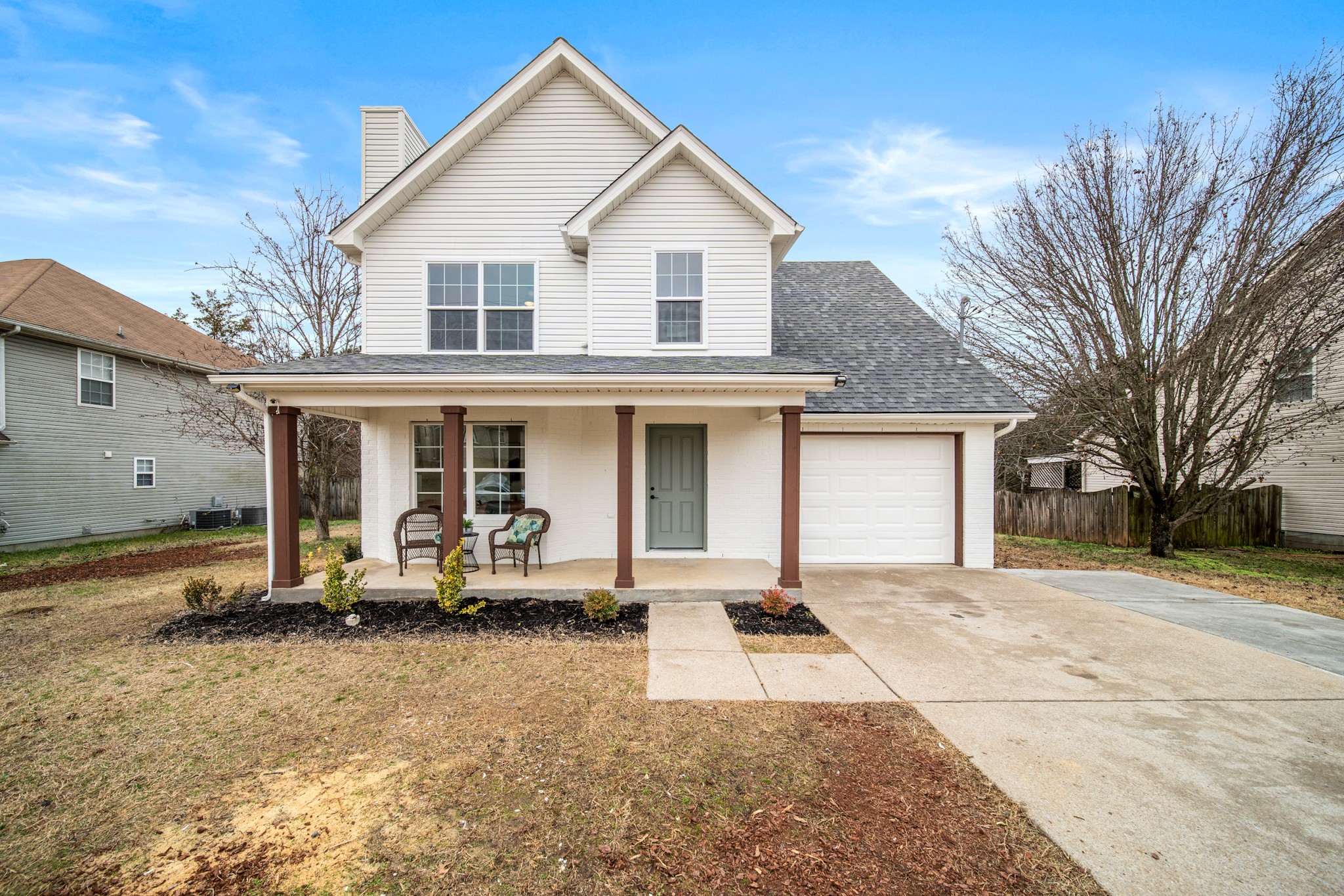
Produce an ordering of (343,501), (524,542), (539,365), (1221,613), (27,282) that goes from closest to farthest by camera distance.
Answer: (1221,613), (539,365), (524,542), (27,282), (343,501)

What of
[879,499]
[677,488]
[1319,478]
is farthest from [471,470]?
[1319,478]

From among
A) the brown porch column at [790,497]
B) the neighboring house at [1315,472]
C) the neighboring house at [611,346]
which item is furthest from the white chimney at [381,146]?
the neighboring house at [1315,472]

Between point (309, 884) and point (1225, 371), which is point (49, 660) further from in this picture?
point (1225, 371)

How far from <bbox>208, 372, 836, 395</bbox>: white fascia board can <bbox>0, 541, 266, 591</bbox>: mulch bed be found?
6020 mm

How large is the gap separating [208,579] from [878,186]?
2145cm

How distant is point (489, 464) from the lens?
28.9ft

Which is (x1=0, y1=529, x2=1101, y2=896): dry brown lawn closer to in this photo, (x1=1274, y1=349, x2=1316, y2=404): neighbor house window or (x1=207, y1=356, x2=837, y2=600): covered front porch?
(x1=207, y1=356, x2=837, y2=600): covered front porch

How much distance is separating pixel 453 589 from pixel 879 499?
7175 millimetres

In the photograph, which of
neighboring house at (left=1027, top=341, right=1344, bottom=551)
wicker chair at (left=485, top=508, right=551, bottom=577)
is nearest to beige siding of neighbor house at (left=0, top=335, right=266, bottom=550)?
wicker chair at (left=485, top=508, right=551, bottom=577)

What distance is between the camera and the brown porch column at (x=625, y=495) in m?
7.10

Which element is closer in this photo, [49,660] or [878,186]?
[49,660]

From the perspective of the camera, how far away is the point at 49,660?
545 centimetres

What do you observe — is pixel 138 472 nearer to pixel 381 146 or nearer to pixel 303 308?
pixel 303 308

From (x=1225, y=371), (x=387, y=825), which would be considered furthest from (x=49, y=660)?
(x=1225, y=371)
